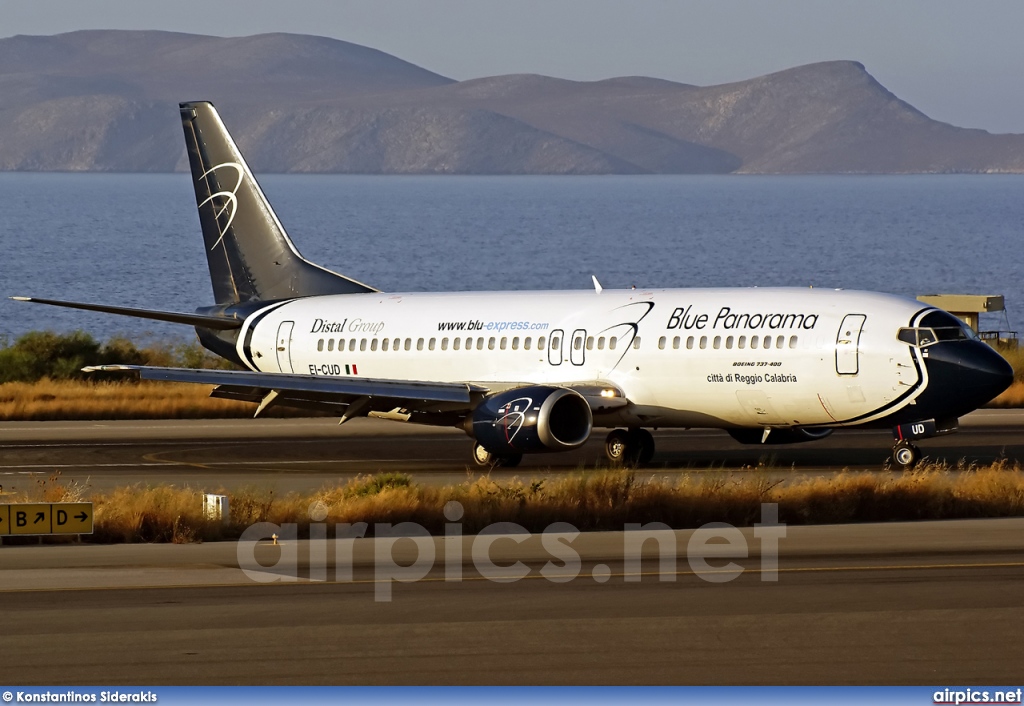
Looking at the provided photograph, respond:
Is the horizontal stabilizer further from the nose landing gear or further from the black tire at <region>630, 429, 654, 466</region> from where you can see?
the nose landing gear

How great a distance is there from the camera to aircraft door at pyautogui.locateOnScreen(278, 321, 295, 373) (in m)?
38.4

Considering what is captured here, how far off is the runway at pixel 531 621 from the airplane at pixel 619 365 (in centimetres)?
964

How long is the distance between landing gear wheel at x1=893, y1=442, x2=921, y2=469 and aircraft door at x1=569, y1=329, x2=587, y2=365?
6.30 m

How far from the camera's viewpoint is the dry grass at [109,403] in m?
46.4

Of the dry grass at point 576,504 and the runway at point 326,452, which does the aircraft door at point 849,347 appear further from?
the dry grass at point 576,504

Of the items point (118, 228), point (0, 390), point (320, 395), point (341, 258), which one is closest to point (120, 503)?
point (320, 395)

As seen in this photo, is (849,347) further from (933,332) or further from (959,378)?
(959,378)

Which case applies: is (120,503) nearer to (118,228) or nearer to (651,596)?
(651,596)

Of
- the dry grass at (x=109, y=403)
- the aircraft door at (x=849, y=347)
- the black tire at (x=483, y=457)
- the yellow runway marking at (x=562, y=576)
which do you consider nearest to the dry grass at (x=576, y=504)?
the yellow runway marking at (x=562, y=576)

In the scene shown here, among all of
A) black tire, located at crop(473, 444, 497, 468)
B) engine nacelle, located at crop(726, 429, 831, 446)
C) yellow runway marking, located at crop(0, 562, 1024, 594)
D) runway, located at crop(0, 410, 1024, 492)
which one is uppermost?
engine nacelle, located at crop(726, 429, 831, 446)

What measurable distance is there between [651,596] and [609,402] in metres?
15.4

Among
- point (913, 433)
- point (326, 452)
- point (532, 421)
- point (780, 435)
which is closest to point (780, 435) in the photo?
point (780, 435)

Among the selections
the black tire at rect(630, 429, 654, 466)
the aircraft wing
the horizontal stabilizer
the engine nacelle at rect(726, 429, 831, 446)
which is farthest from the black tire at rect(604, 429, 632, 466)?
the horizontal stabilizer

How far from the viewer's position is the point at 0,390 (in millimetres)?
51156
